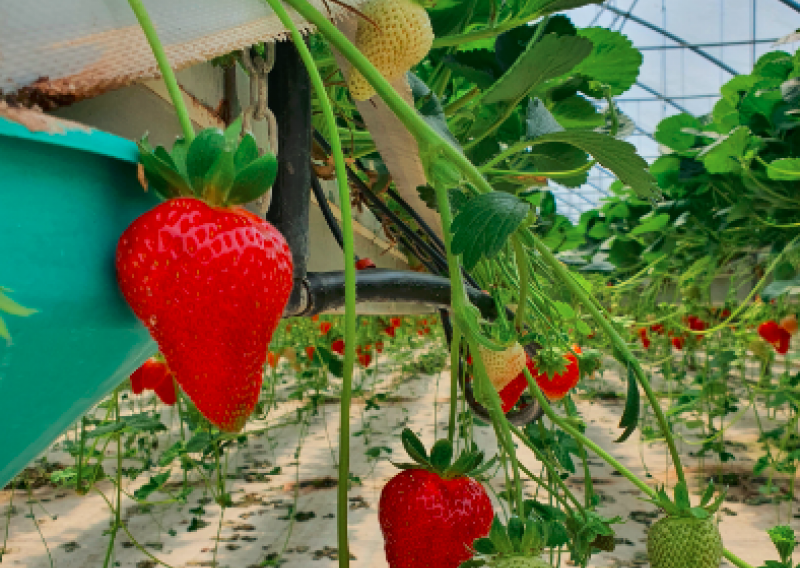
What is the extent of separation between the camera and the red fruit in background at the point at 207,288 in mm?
148

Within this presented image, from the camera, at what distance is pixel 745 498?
1.81m

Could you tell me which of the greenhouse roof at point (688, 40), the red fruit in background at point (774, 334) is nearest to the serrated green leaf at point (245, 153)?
the red fruit in background at point (774, 334)

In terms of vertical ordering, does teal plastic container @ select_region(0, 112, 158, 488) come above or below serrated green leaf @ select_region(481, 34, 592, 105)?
below

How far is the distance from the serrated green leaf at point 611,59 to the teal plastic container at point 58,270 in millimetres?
508

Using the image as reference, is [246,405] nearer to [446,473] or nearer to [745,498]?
[446,473]

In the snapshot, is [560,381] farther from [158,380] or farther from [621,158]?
[158,380]

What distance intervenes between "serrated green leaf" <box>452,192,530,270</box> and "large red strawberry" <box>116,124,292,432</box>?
0.18 feet

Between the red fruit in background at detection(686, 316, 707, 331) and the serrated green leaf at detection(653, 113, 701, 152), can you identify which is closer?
the serrated green leaf at detection(653, 113, 701, 152)

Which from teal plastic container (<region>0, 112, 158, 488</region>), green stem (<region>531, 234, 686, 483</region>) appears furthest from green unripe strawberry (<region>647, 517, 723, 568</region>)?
teal plastic container (<region>0, 112, 158, 488</region>)

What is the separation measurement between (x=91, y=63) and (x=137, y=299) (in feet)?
0.22

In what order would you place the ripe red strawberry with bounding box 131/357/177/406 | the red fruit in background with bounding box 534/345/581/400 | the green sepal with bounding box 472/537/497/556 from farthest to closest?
1. the ripe red strawberry with bounding box 131/357/177/406
2. the red fruit in background with bounding box 534/345/581/400
3. the green sepal with bounding box 472/537/497/556

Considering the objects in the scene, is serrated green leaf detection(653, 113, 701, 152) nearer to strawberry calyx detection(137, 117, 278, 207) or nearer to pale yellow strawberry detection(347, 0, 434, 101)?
pale yellow strawberry detection(347, 0, 434, 101)

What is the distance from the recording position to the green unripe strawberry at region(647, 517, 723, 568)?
30cm

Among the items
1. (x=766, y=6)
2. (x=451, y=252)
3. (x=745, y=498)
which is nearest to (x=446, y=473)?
(x=451, y=252)
